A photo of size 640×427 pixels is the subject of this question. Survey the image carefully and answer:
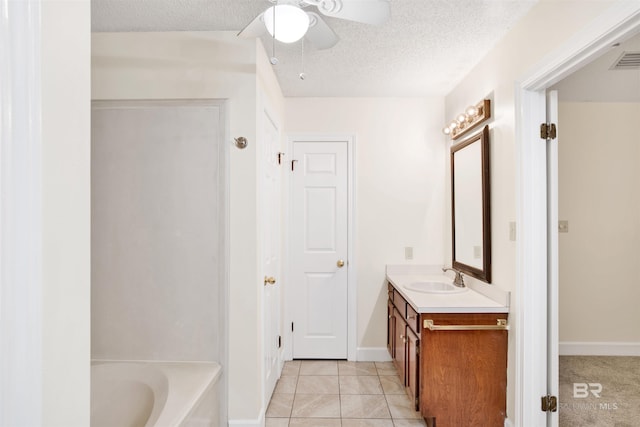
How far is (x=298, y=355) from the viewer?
11.3 ft

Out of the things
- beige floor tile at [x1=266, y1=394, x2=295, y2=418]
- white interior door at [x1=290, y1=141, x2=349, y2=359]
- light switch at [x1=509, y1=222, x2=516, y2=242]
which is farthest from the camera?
white interior door at [x1=290, y1=141, x2=349, y2=359]

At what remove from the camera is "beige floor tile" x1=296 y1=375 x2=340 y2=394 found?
9.29 feet

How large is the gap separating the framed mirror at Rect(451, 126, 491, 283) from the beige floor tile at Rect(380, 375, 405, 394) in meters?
1.06

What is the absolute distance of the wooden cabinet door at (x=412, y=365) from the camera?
228 centimetres

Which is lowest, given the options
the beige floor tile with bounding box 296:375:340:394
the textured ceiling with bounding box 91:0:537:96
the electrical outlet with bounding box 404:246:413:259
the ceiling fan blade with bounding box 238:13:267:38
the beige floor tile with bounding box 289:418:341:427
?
the beige floor tile with bounding box 296:375:340:394

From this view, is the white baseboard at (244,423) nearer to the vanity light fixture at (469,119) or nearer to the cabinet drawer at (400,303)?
the cabinet drawer at (400,303)

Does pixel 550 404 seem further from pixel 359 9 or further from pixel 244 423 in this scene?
pixel 359 9

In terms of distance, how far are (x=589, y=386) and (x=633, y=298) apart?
1.16m

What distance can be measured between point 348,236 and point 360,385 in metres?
1.28

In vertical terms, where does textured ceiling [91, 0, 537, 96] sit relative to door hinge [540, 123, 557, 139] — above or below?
above

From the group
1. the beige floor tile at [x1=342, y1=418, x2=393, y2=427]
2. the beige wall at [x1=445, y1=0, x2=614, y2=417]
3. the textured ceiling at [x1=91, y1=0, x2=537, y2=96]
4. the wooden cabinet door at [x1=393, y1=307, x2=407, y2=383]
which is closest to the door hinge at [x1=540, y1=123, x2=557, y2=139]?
the beige wall at [x1=445, y1=0, x2=614, y2=417]
